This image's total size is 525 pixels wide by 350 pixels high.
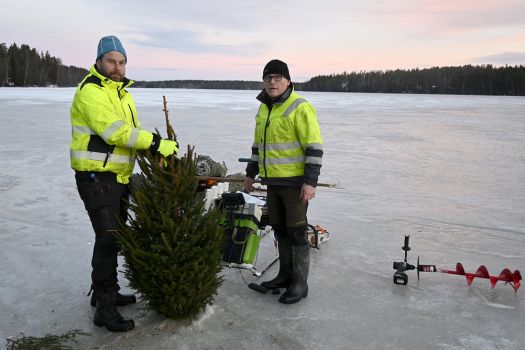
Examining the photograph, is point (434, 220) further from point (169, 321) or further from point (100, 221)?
point (100, 221)

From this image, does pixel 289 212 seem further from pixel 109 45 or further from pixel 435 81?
pixel 435 81

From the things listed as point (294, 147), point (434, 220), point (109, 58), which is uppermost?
point (109, 58)

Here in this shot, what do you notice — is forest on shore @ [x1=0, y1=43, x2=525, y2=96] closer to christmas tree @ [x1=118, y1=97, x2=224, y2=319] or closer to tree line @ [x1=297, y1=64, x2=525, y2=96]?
tree line @ [x1=297, y1=64, x2=525, y2=96]

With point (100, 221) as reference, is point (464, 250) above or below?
below

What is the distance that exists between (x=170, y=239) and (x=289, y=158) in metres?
1.21

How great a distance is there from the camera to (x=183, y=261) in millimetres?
3137

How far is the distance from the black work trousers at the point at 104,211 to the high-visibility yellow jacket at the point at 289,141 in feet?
3.82

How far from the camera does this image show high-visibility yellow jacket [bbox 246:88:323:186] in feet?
11.8

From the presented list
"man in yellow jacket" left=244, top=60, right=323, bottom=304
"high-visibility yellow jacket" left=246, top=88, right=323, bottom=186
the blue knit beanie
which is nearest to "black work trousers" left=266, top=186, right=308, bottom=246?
"man in yellow jacket" left=244, top=60, right=323, bottom=304

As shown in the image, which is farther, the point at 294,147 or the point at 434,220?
the point at 434,220

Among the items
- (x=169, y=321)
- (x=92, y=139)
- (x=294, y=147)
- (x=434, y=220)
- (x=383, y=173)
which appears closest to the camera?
(x=92, y=139)

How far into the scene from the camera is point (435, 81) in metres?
114

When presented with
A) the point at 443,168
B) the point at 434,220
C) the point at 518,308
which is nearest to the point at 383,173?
the point at 443,168

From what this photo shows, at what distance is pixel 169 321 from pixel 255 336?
24.6 inches
